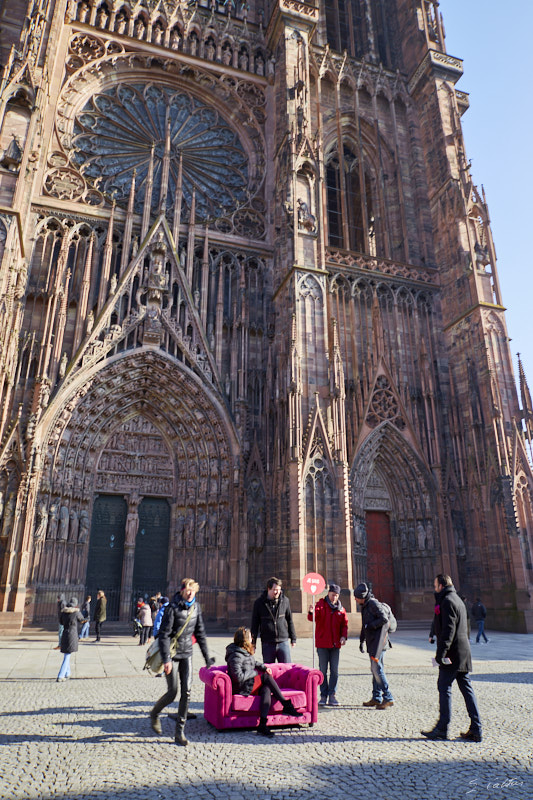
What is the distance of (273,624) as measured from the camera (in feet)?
22.4

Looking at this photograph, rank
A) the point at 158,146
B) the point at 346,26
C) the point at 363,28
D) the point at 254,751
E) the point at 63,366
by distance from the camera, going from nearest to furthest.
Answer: the point at 254,751, the point at 63,366, the point at 158,146, the point at 346,26, the point at 363,28

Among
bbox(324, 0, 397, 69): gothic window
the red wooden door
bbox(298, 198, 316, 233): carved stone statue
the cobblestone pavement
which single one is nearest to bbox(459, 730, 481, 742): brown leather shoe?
the cobblestone pavement

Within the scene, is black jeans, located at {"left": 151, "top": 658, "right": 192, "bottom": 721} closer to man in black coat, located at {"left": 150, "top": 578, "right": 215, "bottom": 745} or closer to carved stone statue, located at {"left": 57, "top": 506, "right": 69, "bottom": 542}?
man in black coat, located at {"left": 150, "top": 578, "right": 215, "bottom": 745}

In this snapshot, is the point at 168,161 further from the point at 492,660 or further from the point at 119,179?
the point at 492,660

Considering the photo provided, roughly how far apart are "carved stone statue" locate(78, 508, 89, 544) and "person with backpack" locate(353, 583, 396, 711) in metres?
12.1

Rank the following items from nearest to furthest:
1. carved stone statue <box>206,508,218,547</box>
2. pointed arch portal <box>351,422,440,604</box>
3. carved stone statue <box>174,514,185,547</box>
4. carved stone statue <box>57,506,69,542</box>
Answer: carved stone statue <box>57,506,69,542</box>, carved stone statue <box>206,508,218,547</box>, carved stone statue <box>174,514,185,547</box>, pointed arch portal <box>351,422,440,604</box>

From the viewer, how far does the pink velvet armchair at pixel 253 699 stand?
5.73 metres

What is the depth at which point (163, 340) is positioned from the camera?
61.2 ft

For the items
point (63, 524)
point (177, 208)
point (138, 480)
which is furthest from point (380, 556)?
point (177, 208)

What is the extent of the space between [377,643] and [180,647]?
2.63 m

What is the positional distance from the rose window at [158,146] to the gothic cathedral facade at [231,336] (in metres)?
0.10

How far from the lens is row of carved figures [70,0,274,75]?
23547 mm

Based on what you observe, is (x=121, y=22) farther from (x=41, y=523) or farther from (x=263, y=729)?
(x=263, y=729)

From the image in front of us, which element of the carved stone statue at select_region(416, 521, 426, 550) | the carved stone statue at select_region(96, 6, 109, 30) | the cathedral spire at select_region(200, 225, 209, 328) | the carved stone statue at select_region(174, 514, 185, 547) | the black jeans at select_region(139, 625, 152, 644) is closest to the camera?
the black jeans at select_region(139, 625, 152, 644)
